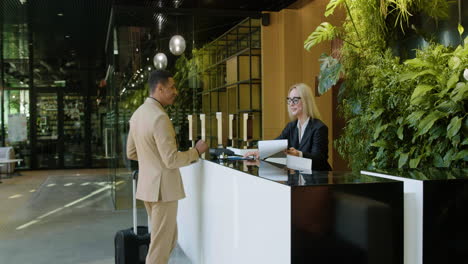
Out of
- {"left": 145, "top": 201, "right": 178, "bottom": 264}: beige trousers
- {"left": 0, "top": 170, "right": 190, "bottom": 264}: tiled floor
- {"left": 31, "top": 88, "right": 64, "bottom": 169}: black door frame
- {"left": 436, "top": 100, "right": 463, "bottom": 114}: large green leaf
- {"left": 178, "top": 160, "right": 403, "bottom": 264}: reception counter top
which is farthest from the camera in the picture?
{"left": 31, "top": 88, "right": 64, "bottom": 169}: black door frame

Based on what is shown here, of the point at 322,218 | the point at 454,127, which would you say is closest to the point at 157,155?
the point at 322,218

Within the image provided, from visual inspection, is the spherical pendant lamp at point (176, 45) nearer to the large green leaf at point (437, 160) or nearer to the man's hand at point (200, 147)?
the man's hand at point (200, 147)

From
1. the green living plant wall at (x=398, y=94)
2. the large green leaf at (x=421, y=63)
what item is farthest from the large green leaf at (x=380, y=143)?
the large green leaf at (x=421, y=63)

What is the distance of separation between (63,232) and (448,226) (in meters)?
5.39

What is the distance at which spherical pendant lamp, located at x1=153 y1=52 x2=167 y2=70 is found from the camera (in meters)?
8.16

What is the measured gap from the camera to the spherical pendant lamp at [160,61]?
8156 mm

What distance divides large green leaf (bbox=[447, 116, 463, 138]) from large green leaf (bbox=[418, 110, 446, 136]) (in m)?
0.11

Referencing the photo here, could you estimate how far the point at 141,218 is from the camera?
7.37 metres

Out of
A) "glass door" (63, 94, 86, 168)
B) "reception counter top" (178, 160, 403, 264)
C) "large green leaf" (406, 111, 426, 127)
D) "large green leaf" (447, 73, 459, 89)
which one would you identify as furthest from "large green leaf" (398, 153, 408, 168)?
"glass door" (63, 94, 86, 168)

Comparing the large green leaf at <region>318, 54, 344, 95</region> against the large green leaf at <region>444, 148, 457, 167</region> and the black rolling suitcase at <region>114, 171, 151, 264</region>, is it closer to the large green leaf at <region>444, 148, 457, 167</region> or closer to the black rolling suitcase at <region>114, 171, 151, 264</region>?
the large green leaf at <region>444, 148, 457, 167</region>

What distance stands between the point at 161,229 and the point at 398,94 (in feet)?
7.85

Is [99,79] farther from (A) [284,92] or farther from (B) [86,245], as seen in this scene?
(B) [86,245]

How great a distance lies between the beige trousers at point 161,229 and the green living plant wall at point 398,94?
6.38ft

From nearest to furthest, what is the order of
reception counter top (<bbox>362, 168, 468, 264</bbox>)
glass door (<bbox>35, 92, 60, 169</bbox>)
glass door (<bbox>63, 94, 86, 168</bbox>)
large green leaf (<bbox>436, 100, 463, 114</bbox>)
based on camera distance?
reception counter top (<bbox>362, 168, 468, 264</bbox>), large green leaf (<bbox>436, 100, 463, 114</bbox>), glass door (<bbox>35, 92, 60, 169</bbox>), glass door (<bbox>63, 94, 86, 168</bbox>)
